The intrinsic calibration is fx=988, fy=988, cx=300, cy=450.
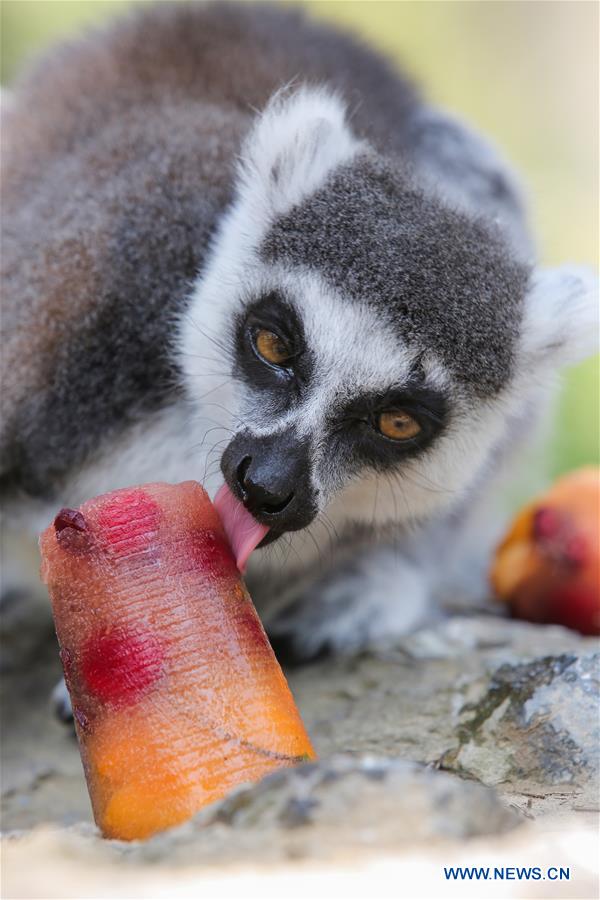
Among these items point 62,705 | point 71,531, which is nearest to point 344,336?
point 71,531

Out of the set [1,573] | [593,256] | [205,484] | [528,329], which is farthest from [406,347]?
[593,256]

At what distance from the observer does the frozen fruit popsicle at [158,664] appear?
170cm

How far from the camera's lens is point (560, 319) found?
2.72 m

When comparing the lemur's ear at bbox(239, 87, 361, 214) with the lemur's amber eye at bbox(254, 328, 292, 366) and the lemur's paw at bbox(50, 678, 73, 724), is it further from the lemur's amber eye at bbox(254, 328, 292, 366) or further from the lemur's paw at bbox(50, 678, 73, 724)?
the lemur's paw at bbox(50, 678, 73, 724)

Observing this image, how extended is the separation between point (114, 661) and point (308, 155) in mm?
1533

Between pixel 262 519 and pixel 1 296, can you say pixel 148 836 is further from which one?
pixel 1 296

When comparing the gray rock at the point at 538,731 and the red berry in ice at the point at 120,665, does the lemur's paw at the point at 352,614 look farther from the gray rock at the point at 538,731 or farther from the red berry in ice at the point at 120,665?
the red berry in ice at the point at 120,665

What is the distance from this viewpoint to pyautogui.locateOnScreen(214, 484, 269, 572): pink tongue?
219 centimetres

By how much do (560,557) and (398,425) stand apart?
39.1 inches

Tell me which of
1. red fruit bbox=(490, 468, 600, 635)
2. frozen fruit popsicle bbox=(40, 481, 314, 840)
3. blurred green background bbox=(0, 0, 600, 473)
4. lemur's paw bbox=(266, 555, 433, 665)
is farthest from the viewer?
blurred green background bbox=(0, 0, 600, 473)

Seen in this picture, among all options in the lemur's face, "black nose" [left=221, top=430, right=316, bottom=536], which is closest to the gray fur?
the lemur's face

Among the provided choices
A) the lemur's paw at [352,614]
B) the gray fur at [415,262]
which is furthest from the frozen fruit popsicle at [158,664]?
the lemur's paw at [352,614]

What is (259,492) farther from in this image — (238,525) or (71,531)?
(71,531)

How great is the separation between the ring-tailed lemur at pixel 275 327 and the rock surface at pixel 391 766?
43 cm
